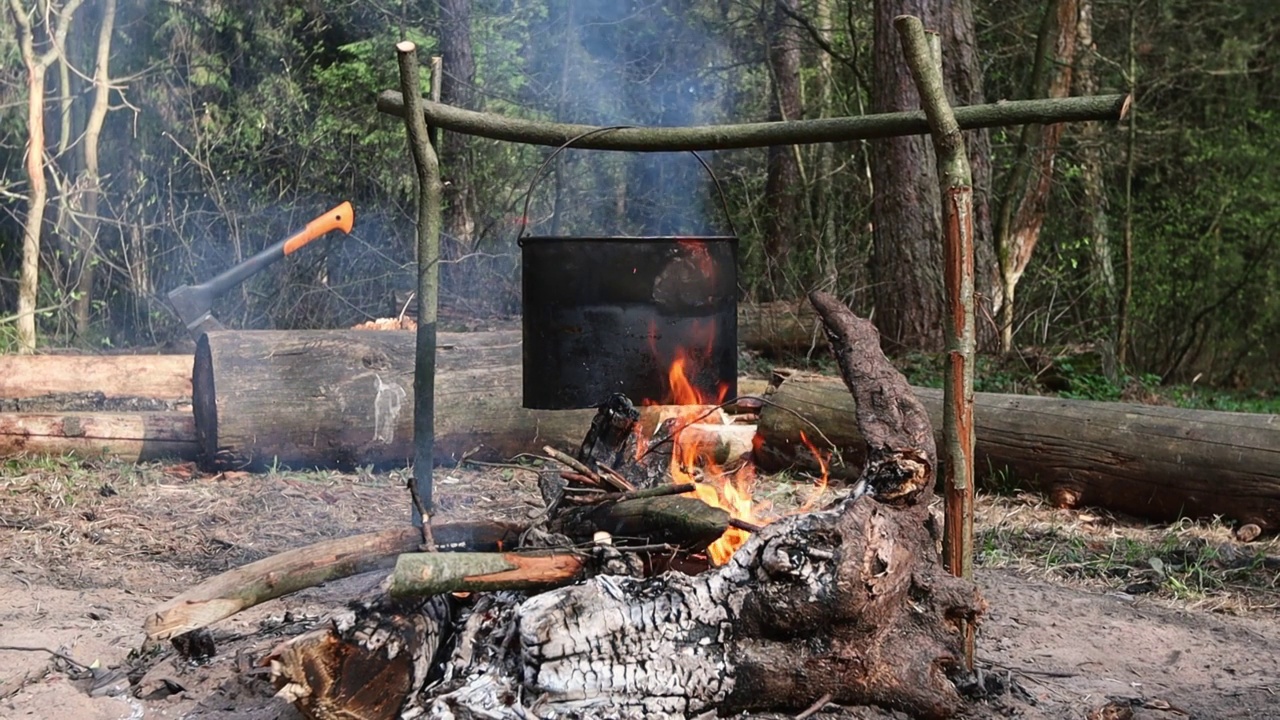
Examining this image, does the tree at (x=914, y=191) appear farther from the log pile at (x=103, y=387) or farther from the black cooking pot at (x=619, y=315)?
the log pile at (x=103, y=387)

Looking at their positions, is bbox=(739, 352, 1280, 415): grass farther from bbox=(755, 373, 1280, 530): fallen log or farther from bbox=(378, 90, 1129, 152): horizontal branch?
bbox=(378, 90, 1129, 152): horizontal branch

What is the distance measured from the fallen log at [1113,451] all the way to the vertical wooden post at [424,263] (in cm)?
197

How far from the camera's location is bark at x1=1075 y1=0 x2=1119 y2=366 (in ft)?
36.8

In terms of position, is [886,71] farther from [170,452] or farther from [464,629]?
[464,629]

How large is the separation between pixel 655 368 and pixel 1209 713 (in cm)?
196

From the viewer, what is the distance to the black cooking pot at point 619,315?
11.7ft

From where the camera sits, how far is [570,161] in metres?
11.8

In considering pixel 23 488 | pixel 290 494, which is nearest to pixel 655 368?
pixel 290 494

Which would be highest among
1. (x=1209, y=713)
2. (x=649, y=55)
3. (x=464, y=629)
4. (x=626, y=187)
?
(x=649, y=55)

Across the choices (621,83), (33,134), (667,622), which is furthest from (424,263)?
(621,83)

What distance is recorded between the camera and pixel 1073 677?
342cm

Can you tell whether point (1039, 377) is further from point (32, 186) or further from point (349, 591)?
point (32, 186)

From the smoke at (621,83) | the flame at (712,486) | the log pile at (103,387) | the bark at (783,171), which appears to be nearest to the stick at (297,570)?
the flame at (712,486)

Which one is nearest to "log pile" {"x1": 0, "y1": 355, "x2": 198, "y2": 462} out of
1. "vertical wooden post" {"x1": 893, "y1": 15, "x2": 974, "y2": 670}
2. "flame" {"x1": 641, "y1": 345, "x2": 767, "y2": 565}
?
"flame" {"x1": 641, "y1": 345, "x2": 767, "y2": 565}
